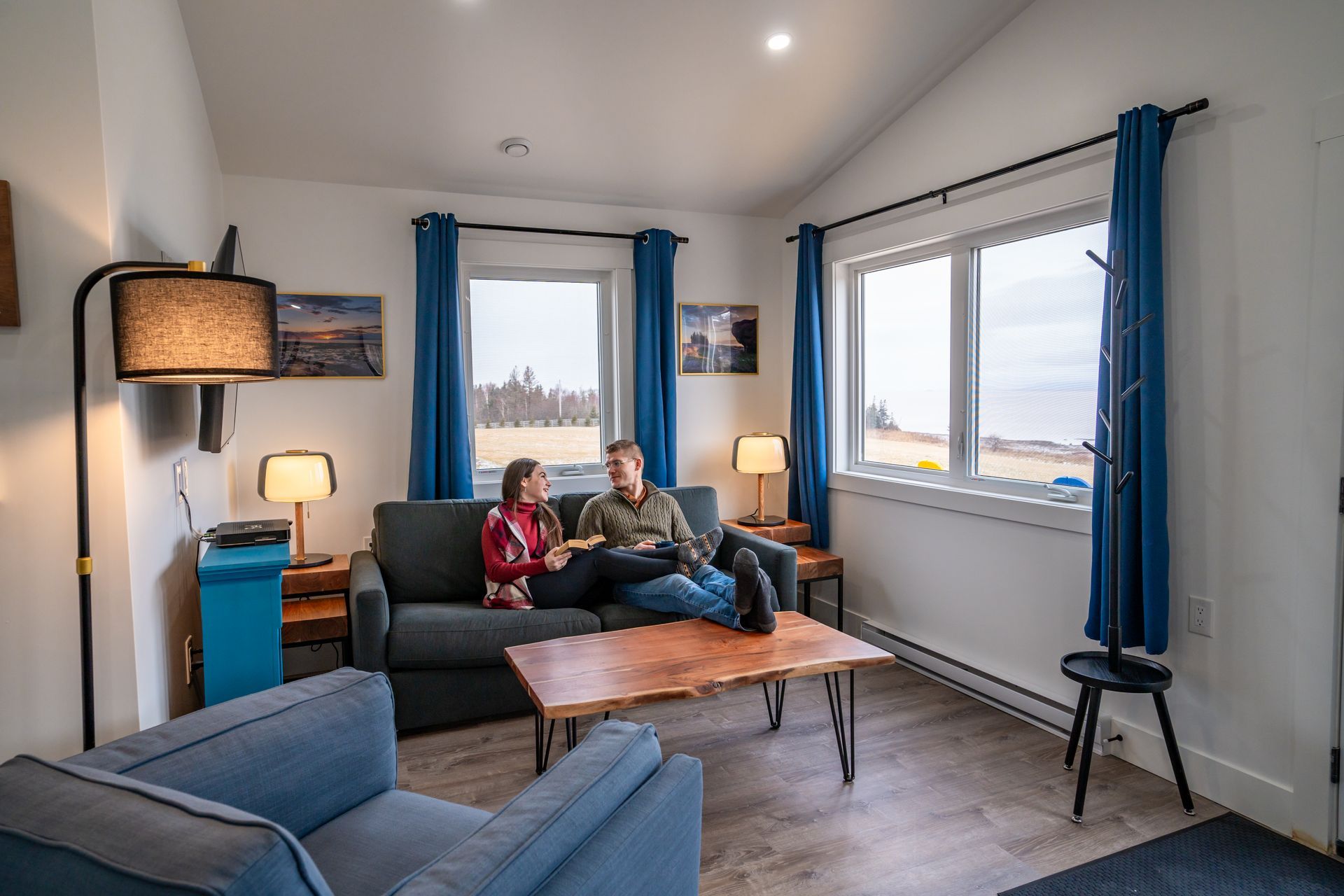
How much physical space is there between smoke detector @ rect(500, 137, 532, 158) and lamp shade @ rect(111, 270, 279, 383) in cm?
209

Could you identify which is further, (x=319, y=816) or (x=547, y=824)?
(x=319, y=816)

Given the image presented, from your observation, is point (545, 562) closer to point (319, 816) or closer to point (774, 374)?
point (319, 816)

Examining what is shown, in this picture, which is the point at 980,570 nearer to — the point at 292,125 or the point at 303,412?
the point at 303,412

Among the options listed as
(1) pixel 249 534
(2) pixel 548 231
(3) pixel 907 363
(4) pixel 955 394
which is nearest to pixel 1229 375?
(4) pixel 955 394

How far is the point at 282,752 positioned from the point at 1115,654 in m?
2.40

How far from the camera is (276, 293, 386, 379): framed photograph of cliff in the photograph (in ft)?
12.1

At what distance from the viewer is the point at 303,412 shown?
147 inches

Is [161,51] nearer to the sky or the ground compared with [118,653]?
nearer to the sky

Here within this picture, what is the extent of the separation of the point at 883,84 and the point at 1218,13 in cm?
134

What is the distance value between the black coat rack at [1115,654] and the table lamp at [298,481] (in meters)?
3.06

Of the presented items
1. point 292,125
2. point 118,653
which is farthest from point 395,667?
point 292,125

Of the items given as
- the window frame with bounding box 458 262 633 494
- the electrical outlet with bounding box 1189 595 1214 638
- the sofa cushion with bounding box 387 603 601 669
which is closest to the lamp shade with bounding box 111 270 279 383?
the sofa cushion with bounding box 387 603 601 669

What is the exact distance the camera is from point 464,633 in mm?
3035

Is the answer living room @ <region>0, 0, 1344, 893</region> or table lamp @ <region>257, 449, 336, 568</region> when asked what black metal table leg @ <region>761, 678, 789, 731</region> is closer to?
living room @ <region>0, 0, 1344, 893</region>
